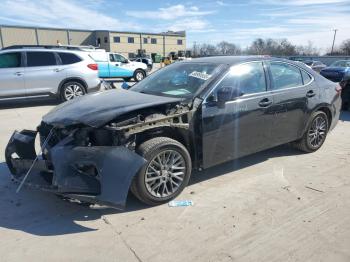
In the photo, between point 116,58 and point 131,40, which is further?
point 131,40

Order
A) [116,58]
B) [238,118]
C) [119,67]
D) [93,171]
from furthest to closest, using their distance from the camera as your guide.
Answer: [116,58] → [119,67] → [238,118] → [93,171]

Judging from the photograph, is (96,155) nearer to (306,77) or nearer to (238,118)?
(238,118)

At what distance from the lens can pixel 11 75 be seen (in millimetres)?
10078

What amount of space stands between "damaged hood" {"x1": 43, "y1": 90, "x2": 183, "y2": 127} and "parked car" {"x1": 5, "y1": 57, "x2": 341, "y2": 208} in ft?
0.04

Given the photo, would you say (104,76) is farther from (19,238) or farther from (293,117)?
(19,238)

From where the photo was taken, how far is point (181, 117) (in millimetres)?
4062

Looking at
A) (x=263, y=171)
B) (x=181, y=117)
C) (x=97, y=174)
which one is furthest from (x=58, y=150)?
(x=263, y=171)

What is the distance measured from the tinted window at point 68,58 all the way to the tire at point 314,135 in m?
7.98

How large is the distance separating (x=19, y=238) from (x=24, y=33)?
2666 inches

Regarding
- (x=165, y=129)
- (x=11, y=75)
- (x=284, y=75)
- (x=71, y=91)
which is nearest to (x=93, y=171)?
(x=165, y=129)

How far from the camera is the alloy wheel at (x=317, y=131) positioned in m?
5.69

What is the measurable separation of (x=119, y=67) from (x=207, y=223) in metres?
Result: 17.6

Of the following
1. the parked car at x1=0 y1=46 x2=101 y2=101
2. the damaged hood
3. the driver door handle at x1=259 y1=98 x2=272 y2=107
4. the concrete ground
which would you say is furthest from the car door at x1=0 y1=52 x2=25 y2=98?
the driver door handle at x1=259 y1=98 x2=272 y2=107

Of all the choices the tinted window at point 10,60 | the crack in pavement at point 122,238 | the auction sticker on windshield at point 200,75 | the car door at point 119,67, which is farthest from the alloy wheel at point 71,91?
the car door at point 119,67
